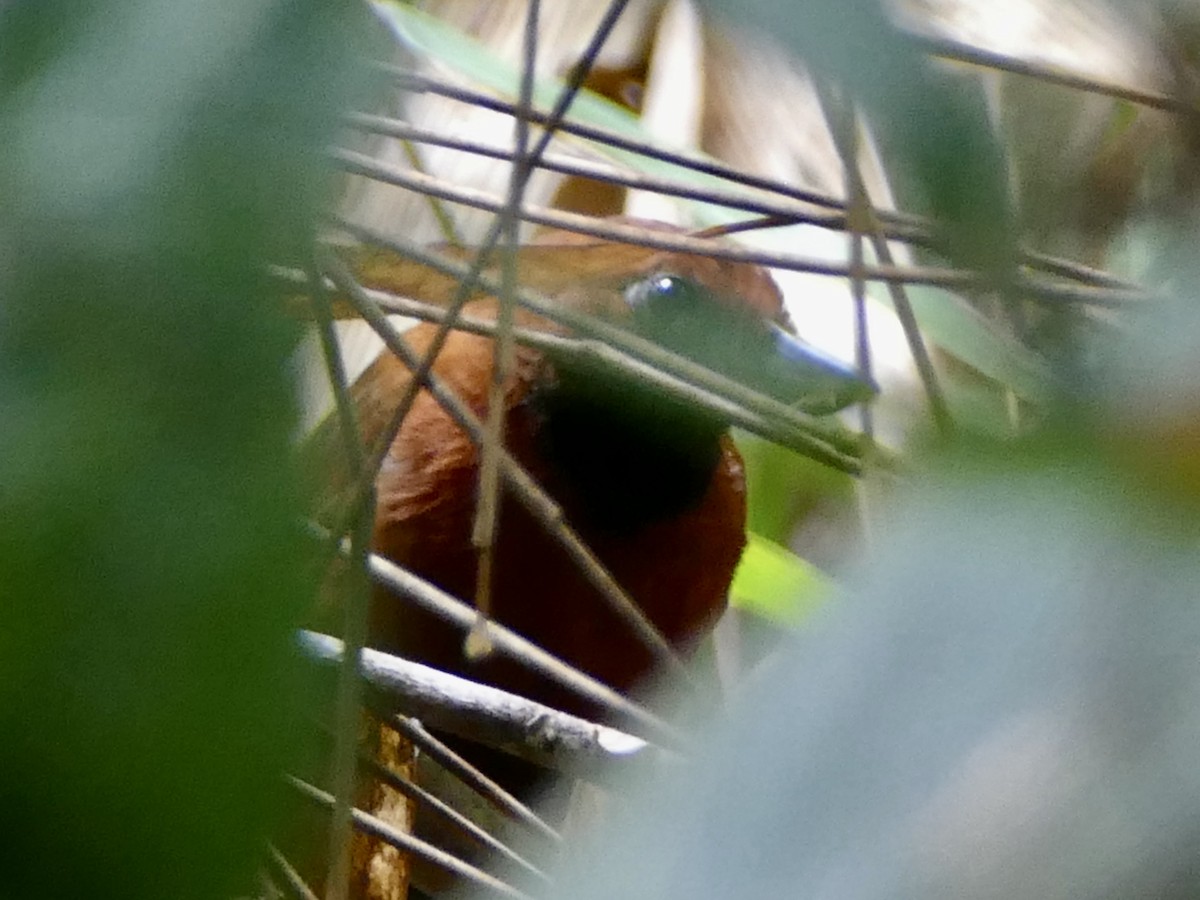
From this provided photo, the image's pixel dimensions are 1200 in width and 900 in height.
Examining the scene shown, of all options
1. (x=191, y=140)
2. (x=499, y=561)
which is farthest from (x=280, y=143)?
(x=499, y=561)

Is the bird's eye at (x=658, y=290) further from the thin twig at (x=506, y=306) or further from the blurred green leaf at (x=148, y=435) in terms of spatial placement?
the blurred green leaf at (x=148, y=435)

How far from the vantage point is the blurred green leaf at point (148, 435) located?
0.25m

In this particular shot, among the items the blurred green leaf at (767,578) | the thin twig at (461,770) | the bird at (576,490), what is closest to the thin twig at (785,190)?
the thin twig at (461,770)

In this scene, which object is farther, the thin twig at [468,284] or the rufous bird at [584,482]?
the rufous bird at [584,482]

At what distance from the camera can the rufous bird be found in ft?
4.26

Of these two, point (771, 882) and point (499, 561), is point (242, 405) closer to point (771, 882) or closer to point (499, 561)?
point (771, 882)

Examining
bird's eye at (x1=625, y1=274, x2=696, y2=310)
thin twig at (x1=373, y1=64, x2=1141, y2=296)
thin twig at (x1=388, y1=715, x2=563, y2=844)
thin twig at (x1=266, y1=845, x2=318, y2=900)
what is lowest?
thin twig at (x1=266, y1=845, x2=318, y2=900)

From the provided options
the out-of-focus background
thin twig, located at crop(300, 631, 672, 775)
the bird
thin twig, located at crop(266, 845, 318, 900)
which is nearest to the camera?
the out-of-focus background

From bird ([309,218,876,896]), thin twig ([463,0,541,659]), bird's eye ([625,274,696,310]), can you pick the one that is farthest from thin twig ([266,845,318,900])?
bird's eye ([625,274,696,310])

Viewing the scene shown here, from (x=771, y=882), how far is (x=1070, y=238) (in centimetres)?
20

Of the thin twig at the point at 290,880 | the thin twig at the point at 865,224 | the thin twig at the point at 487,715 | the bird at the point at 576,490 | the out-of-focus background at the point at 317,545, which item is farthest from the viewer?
the bird at the point at 576,490

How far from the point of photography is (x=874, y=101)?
0.25 m

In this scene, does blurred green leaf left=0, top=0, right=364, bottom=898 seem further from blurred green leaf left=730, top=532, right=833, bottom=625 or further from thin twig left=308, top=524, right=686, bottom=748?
blurred green leaf left=730, top=532, right=833, bottom=625

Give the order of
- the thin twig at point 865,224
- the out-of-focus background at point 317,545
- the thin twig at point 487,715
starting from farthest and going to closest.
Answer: the thin twig at point 487,715, the thin twig at point 865,224, the out-of-focus background at point 317,545
